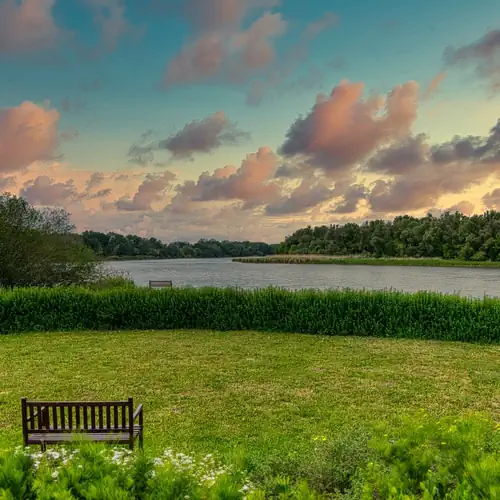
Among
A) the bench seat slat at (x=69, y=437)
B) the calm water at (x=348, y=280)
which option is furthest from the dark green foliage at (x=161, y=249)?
the bench seat slat at (x=69, y=437)

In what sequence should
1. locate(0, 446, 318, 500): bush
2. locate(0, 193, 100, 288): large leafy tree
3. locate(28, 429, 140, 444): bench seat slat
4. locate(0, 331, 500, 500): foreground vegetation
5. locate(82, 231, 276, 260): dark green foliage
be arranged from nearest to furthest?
1. locate(0, 446, 318, 500): bush
2. locate(0, 331, 500, 500): foreground vegetation
3. locate(28, 429, 140, 444): bench seat slat
4. locate(0, 193, 100, 288): large leafy tree
5. locate(82, 231, 276, 260): dark green foliage

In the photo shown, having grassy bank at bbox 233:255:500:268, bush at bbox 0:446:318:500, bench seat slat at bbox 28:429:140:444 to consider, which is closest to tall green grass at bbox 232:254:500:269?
grassy bank at bbox 233:255:500:268

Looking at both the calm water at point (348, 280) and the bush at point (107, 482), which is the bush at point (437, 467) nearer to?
the bush at point (107, 482)

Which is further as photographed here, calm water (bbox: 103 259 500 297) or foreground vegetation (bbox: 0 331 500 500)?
calm water (bbox: 103 259 500 297)

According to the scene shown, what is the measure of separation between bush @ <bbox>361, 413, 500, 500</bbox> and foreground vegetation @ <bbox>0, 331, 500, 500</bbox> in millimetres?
11

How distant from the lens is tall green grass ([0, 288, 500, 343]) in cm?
1477

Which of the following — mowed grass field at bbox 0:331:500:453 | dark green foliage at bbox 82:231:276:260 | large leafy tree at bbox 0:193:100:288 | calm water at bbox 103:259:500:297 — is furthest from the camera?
dark green foliage at bbox 82:231:276:260

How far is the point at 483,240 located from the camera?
2480 inches

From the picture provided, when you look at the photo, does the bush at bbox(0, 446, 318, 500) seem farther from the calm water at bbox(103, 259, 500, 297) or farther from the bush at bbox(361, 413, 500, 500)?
the calm water at bbox(103, 259, 500, 297)

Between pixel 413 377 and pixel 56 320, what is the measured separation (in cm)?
1257

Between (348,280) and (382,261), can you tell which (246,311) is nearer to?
(348,280)

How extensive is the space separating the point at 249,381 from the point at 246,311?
21.8ft

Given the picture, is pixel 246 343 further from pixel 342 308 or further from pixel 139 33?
pixel 139 33

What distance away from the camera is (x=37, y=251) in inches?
844
